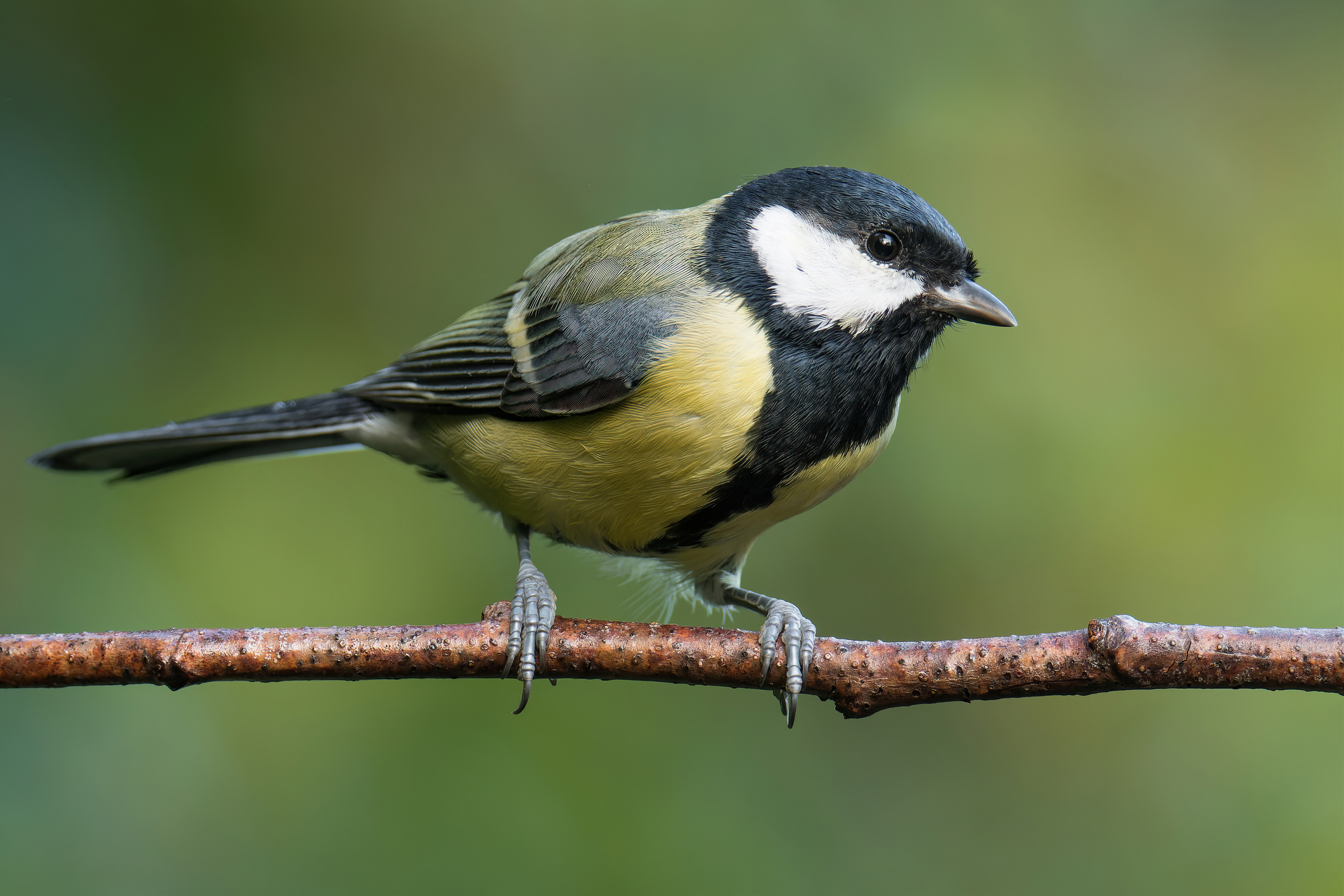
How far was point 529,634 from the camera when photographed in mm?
2020

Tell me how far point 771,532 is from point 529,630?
1.35 metres

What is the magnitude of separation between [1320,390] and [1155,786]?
1179mm

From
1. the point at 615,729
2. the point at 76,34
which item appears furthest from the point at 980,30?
the point at 76,34

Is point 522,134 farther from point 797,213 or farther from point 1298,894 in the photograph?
point 1298,894

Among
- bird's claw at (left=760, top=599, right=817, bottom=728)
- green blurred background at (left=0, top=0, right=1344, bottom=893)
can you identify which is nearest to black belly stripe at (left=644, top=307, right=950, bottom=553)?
bird's claw at (left=760, top=599, right=817, bottom=728)

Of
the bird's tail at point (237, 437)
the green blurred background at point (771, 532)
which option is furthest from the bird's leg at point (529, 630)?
the bird's tail at point (237, 437)

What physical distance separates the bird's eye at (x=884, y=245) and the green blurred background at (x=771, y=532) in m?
1.07

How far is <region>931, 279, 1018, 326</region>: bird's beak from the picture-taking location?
217 centimetres

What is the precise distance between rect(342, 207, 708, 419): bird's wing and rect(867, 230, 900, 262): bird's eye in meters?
0.36

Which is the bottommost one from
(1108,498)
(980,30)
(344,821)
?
(344,821)

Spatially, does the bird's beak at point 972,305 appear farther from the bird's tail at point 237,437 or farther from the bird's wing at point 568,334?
the bird's tail at point 237,437

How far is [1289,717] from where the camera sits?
2.82 m

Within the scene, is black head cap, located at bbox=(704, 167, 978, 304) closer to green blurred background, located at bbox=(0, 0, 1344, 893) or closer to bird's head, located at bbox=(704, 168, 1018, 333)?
bird's head, located at bbox=(704, 168, 1018, 333)

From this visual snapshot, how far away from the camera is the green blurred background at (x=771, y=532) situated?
2721mm
